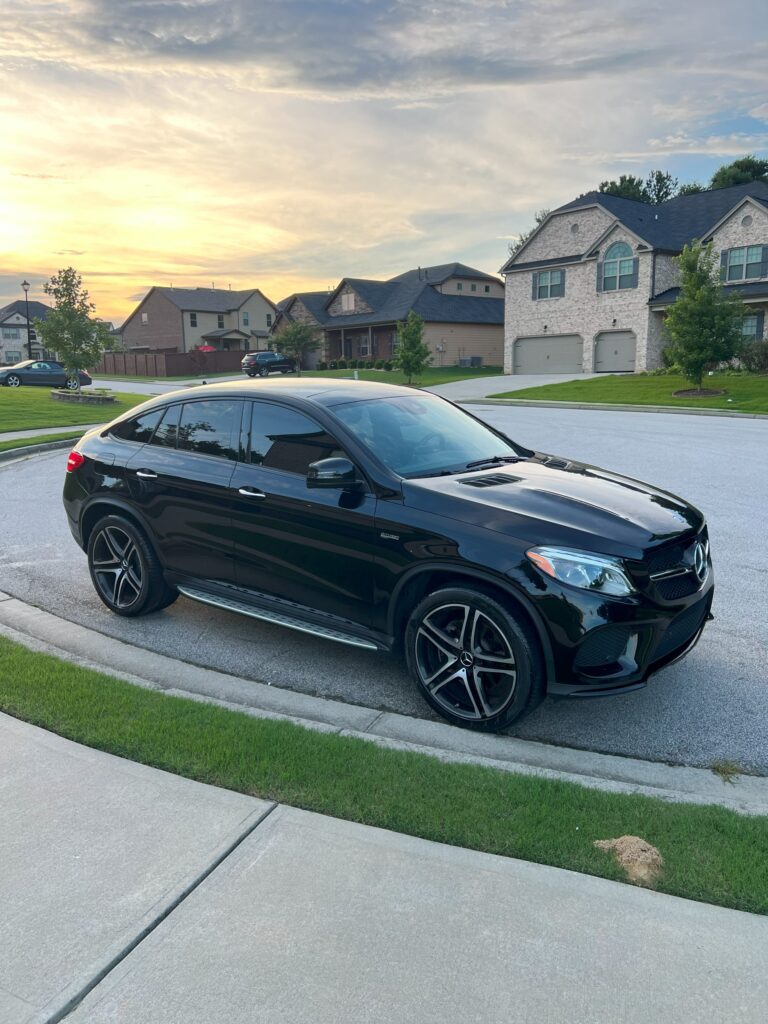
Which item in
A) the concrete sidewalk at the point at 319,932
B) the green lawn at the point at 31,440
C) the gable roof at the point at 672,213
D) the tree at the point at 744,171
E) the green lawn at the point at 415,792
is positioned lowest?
the concrete sidewalk at the point at 319,932

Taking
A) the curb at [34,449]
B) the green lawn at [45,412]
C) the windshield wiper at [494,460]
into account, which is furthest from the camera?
the green lawn at [45,412]

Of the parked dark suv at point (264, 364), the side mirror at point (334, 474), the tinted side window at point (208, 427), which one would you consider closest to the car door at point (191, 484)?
the tinted side window at point (208, 427)

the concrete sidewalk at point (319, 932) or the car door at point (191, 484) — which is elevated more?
the car door at point (191, 484)

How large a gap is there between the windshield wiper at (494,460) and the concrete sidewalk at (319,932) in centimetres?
248

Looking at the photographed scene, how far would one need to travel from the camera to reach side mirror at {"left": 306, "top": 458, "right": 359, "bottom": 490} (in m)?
4.42

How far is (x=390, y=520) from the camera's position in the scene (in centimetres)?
A: 435

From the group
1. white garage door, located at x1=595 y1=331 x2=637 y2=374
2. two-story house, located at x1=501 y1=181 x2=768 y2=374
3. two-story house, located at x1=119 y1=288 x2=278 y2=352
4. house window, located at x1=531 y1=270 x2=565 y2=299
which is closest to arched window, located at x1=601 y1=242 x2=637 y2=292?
two-story house, located at x1=501 y1=181 x2=768 y2=374

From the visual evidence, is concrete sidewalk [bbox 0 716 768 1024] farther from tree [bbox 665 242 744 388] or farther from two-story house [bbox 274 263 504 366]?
two-story house [bbox 274 263 504 366]

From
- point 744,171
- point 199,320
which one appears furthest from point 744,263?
point 199,320

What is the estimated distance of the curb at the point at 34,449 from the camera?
1454cm

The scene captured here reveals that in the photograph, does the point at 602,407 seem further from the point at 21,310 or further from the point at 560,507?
the point at 21,310

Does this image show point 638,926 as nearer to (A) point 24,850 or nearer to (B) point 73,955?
(B) point 73,955

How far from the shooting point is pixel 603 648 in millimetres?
3867

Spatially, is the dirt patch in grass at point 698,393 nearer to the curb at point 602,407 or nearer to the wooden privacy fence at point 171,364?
the curb at point 602,407
